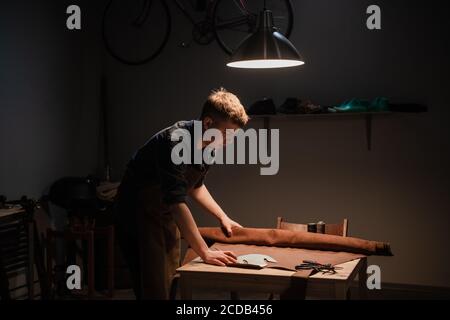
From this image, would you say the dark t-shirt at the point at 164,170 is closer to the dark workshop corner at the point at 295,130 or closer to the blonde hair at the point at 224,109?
the blonde hair at the point at 224,109

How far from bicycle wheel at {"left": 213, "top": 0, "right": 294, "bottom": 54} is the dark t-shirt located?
2235 millimetres

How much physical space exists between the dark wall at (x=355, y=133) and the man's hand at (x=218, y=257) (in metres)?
2.49

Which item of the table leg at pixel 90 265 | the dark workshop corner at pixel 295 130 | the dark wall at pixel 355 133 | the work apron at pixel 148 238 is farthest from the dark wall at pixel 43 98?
the work apron at pixel 148 238

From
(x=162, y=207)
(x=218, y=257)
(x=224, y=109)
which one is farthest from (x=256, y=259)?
(x=224, y=109)

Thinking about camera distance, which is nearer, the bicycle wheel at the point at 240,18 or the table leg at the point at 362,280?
the table leg at the point at 362,280

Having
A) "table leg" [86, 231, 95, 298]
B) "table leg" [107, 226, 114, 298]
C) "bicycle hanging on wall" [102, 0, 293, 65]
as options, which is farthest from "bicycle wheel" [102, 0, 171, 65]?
"table leg" [86, 231, 95, 298]

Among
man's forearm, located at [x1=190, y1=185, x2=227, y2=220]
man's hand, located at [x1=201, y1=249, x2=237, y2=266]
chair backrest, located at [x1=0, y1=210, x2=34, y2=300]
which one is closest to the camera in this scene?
man's hand, located at [x1=201, y1=249, x2=237, y2=266]

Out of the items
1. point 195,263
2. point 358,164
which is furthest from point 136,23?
point 195,263

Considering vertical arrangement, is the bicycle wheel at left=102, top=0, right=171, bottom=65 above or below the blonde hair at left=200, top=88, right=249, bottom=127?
above

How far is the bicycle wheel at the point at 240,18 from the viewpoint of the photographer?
15.9 feet

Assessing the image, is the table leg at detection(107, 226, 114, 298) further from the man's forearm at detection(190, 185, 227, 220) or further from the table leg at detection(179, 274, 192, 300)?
the table leg at detection(179, 274, 192, 300)

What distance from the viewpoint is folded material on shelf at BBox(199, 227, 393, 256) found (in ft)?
8.86

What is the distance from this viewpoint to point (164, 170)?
8.46 ft

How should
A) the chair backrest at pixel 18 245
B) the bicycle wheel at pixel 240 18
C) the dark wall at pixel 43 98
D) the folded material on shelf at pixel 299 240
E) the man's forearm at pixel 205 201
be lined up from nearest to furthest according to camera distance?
1. the folded material on shelf at pixel 299 240
2. the man's forearm at pixel 205 201
3. the chair backrest at pixel 18 245
4. the dark wall at pixel 43 98
5. the bicycle wheel at pixel 240 18
